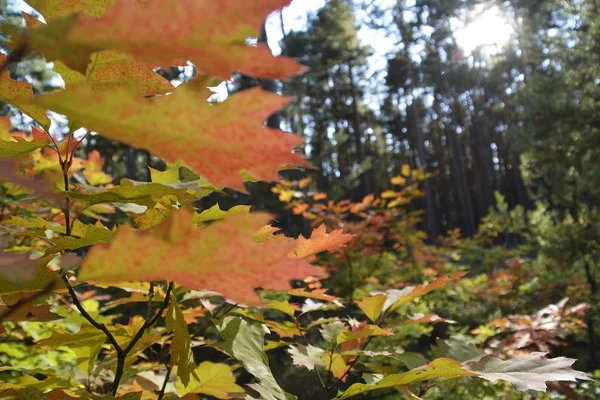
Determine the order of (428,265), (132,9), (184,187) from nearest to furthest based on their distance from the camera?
(132,9) < (184,187) < (428,265)

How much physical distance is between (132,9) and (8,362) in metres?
1.74

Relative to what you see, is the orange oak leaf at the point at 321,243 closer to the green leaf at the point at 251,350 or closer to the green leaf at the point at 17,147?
the green leaf at the point at 251,350

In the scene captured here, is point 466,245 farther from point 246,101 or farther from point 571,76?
point 246,101

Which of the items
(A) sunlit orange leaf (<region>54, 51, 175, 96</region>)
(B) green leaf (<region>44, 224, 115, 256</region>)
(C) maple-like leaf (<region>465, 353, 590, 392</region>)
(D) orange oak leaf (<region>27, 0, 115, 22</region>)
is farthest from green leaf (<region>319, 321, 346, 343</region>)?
(D) orange oak leaf (<region>27, 0, 115, 22</region>)

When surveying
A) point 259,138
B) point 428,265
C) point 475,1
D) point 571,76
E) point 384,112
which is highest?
point 475,1

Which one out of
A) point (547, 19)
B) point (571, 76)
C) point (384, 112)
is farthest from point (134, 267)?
point (384, 112)

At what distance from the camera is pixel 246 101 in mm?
394

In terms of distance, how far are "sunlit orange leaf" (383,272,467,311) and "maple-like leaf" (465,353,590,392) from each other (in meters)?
0.17

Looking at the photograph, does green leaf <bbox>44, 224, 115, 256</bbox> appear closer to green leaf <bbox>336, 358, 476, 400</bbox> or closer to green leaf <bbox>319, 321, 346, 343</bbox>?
green leaf <bbox>336, 358, 476, 400</bbox>

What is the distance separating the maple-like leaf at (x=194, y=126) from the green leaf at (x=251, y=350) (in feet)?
1.65

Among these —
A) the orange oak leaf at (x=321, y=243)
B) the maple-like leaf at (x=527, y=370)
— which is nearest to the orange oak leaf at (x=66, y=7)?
the orange oak leaf at (x=321, y=243)

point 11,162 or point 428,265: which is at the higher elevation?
point 11,162

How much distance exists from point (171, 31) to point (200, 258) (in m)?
0.18

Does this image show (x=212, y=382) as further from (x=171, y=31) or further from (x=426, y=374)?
(x=171, y=31)
